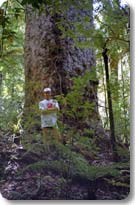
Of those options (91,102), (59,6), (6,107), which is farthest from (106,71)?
(6,107)

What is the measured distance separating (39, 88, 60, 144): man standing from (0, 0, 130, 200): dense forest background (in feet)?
0.08

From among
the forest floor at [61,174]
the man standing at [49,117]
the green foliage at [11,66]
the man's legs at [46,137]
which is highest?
the green foliage at [11,66]

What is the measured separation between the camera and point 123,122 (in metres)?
1.42

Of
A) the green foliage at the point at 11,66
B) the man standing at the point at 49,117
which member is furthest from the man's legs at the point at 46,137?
the green foliage at the point at 11,66

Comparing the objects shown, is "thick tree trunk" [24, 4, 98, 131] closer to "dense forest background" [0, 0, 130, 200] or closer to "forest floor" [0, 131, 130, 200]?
"dense forest background" [0, 0, 130, 200]

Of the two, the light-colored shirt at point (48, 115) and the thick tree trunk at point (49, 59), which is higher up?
the thick tree trunk at point (49, 59)

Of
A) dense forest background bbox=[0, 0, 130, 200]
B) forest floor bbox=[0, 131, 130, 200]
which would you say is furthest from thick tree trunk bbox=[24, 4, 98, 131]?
forest floor bbox=[0, 131, 130, 200]

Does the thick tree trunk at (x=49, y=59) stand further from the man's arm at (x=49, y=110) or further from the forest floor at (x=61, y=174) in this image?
the forest floor at (x=61, y=174)

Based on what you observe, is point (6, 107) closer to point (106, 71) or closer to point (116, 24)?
point (106, 71)

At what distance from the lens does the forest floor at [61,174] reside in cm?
139

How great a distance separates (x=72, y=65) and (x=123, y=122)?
0.33 m

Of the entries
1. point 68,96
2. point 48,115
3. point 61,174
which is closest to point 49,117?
point 48,115

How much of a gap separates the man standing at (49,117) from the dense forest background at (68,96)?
0.08 ft

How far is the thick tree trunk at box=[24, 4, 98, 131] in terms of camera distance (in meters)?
1.44
